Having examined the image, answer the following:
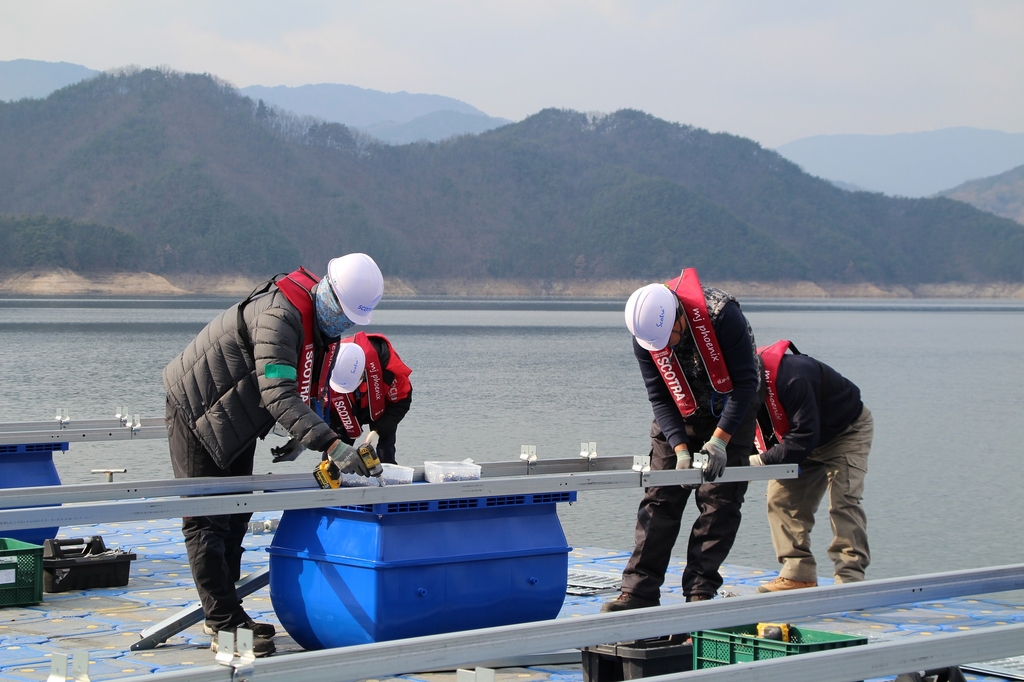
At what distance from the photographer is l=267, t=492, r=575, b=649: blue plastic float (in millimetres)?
5137

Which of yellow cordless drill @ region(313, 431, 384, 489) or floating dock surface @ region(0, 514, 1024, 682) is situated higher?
yellow cordless drill @ region(313, 431, 384, 489)

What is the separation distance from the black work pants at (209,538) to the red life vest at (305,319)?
441 mm

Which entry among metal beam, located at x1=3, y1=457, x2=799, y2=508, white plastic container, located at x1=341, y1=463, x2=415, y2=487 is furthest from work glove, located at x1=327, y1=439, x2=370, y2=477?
metal beam, located at x1=3, y1=457, x2=799, y2=508

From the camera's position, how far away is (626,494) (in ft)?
47.2

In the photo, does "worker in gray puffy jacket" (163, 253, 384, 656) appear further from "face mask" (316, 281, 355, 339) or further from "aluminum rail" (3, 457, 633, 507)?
"aluminum rail" (3, 457, 633, 507)

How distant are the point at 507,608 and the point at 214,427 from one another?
61.1 inches

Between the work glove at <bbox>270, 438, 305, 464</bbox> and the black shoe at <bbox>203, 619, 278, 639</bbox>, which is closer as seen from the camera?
the black shoe at <bbox>203, 619, 278, 639</bbox>

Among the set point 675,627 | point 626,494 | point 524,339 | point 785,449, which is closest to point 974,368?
point 524,339

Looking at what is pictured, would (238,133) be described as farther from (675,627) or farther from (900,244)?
(675,627)

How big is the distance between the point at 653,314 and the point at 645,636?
6.96 feet

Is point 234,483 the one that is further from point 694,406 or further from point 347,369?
point 347,369

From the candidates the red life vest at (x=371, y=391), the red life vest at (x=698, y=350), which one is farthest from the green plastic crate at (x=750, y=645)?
the red life vest at (x=371, y=391)

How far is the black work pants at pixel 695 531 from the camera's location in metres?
5.75

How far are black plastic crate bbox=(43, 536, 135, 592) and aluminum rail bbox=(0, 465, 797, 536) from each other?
248cm
